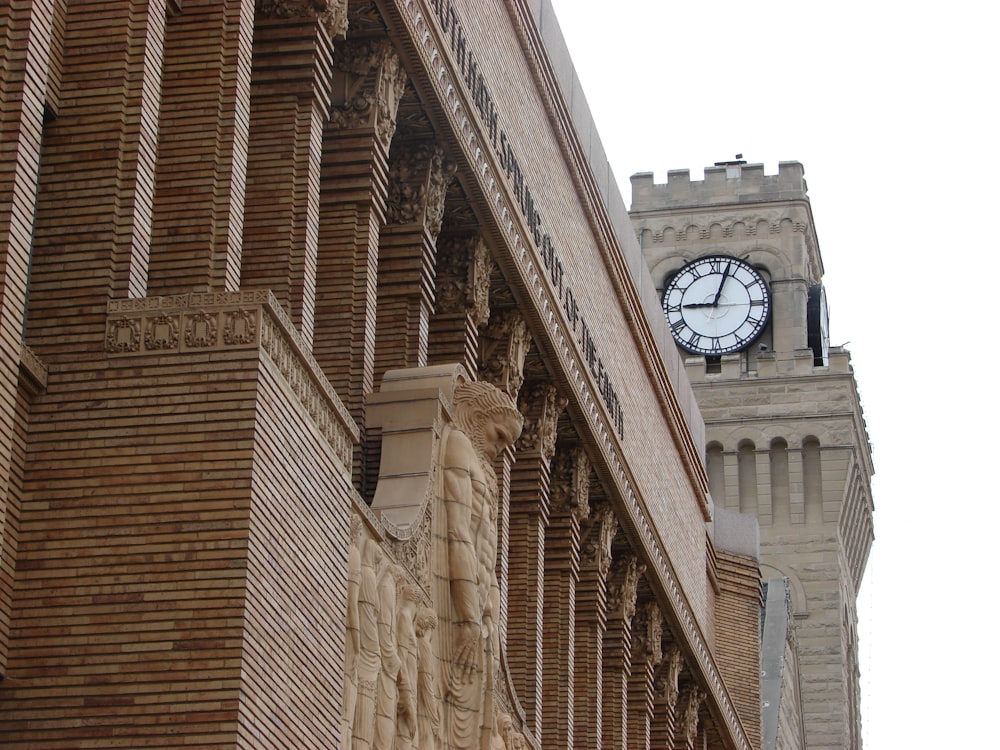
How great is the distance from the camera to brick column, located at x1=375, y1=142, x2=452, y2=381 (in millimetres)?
22375

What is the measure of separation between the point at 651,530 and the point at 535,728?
662cm

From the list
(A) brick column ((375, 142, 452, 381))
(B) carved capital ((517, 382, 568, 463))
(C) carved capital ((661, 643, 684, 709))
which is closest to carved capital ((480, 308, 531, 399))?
(B) carved capital ((517, 382, 568, 463))

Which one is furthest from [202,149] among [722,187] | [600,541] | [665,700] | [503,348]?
[722,187]

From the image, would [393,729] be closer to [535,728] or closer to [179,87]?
[179,87]

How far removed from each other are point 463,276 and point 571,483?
528cm

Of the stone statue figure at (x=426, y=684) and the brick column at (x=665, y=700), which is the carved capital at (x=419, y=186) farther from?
the brick column at (x=665, y=700)

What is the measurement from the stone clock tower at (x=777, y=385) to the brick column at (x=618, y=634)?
116ft

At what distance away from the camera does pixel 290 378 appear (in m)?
16.2

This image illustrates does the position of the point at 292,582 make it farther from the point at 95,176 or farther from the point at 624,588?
the point at 624,588

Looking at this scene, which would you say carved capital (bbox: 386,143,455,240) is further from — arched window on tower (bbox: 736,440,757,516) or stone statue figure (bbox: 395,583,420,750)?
arched window on tower (bbox: 736,440,757,516)

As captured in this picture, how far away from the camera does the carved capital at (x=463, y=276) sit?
80.6 feet

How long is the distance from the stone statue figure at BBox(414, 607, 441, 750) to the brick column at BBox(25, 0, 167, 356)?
14.6 feet

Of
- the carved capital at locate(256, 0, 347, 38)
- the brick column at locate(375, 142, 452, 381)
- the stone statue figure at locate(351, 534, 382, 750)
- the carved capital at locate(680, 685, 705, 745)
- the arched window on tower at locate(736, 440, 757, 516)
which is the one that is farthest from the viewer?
the arched window on tower at locate(736, 440, 757, 516)

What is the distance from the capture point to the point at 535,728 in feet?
86.6
